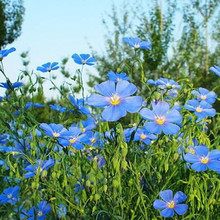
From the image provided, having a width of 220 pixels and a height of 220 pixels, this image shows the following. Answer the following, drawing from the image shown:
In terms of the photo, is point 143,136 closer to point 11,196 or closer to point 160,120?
point 160,120

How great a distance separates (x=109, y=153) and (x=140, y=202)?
181mm

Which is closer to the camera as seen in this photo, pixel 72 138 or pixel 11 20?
pixel 72 138

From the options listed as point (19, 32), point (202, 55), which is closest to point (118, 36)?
point (202, 55)

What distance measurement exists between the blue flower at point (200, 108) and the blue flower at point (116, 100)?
35cm

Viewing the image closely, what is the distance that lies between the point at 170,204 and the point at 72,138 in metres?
0.36

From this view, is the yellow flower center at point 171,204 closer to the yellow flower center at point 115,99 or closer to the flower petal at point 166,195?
the flower petal at point 166,195

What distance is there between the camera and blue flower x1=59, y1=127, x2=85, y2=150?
4.61 ft

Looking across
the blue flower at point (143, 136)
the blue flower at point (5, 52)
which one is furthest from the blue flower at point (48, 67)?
the blue flower at point (143, 136)

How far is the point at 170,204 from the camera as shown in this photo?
57.2 inches

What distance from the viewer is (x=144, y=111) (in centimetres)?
133

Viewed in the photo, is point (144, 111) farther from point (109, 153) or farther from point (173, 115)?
point (109, 153)

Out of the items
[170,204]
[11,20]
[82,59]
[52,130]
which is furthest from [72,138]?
[11,20]

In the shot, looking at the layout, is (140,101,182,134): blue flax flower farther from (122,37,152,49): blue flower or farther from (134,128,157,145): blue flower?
(122,37,152,49): blue flower

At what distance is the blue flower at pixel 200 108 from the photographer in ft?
5.14
